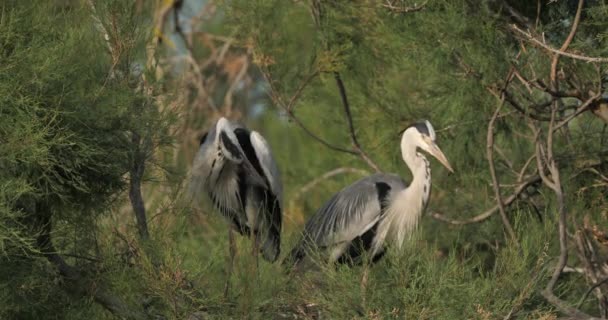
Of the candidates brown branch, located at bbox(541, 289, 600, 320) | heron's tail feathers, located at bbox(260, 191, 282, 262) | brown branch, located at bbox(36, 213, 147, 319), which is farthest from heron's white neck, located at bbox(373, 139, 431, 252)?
brown branch, located at bbox(36, 213, 147, 319)

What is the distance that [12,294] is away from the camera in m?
3.11

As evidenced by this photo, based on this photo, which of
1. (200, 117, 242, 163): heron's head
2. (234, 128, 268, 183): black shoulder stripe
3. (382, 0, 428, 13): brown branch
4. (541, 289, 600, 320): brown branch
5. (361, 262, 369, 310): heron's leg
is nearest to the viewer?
(361, 262, 369, 310): heron's leg

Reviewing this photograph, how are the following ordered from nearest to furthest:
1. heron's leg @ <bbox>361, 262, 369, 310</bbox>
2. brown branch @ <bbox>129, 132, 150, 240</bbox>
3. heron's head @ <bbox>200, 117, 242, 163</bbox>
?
1. heron's leg @ <bbox>361, 262, 369, 310</bbox>
2. brown branch @ <bbox>129, 132, 150, 240</bbox>
3. heron's head @ <bbox>200, 117, 242, 163</bbox>

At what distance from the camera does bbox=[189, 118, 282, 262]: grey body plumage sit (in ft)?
13.2

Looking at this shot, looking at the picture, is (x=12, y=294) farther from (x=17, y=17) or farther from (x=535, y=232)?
(x=535, y=232)

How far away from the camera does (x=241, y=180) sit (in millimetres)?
4262

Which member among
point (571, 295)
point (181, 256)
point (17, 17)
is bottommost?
point (571, 295)

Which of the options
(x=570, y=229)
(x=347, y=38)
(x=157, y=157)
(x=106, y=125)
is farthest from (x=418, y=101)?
(x=106, y=125)

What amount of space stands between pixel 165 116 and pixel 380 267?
0.70m

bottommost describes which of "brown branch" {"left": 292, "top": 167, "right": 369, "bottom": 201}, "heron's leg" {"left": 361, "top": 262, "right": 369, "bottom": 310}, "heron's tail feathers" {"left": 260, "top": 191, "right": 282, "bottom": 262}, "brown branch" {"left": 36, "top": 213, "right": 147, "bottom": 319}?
"brown branch" {"left": 292, "top": 167, "right": 369, "bottom": 201}

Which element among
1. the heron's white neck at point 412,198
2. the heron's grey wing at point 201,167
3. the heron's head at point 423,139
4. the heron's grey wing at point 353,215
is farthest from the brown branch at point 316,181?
the heron's grey wing at point 201,167

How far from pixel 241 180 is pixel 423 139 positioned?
0.65 meters

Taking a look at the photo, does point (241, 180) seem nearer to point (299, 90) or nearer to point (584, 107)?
point (299, 90)

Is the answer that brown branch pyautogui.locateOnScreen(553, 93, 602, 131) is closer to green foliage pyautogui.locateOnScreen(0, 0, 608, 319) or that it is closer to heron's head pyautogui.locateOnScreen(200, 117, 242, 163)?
green foliage pyautogui.locateOnScreen(0, 0, 608, 319)
